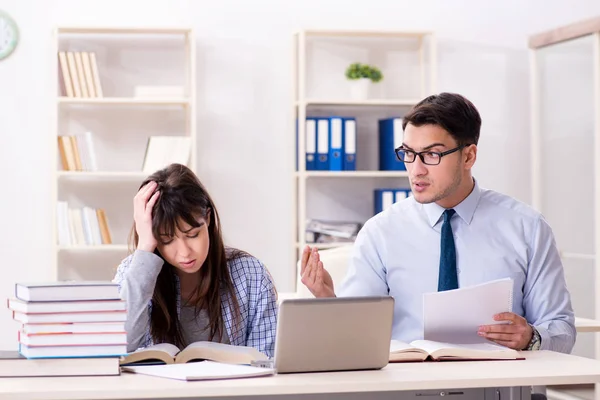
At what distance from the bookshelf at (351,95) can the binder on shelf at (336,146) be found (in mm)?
193

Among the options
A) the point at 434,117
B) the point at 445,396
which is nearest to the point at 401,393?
the point at 445,396

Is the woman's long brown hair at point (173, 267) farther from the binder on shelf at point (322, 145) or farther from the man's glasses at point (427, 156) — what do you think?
the binder on shelf at point (322, 145)

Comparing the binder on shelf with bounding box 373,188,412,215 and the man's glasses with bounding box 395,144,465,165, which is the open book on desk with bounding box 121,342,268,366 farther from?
the binder on shelf with bounding box 373,188,412,215

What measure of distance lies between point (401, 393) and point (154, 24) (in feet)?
11.5

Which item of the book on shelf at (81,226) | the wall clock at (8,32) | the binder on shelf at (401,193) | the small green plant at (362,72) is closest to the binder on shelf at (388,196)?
the binder on shelf at (401,193)

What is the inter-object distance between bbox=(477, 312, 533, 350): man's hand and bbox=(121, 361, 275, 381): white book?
1.97 ft

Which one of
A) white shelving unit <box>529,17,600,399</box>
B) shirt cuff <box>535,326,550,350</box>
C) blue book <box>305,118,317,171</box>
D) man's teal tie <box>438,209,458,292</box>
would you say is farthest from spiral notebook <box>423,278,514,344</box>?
blue book <box>305,118,317,171</box>

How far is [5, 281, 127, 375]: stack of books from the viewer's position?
168 cm

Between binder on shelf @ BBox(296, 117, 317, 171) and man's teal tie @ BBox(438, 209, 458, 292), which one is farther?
binder on shelf @ BBox(296, 117, 317, 171)

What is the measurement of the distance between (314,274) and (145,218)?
0.43 metres

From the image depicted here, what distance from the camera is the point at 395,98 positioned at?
5.02m

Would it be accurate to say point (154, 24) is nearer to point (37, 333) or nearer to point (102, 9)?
point (102, 9)

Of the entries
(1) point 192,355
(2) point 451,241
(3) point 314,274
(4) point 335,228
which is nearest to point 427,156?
(2) point 451,241

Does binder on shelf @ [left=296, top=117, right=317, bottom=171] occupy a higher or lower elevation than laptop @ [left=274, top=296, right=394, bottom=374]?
higher
